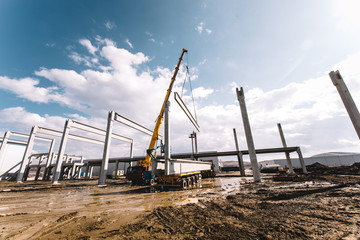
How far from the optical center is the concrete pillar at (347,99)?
11.0m

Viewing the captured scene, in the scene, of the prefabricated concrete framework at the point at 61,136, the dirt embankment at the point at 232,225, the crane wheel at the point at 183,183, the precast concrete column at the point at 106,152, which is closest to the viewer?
the dirt embankment at the point at 232,225

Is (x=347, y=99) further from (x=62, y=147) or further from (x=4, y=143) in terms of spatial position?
Result: (x=4, y=143)

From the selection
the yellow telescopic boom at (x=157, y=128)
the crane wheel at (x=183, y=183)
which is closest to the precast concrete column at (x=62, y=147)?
the yellow telescopic boom at (x=157, y=128)

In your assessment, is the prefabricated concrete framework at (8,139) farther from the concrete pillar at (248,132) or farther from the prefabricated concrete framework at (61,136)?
the concrete pillar at (248,132)

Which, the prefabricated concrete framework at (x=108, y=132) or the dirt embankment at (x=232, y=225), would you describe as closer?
the dirt embankment at (x=232, y=225)

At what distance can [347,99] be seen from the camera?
1158cm

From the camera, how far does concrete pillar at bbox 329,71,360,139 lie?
1096 cm

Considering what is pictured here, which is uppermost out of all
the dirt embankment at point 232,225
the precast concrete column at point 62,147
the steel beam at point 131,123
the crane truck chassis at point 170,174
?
the steel beam at point 131,123

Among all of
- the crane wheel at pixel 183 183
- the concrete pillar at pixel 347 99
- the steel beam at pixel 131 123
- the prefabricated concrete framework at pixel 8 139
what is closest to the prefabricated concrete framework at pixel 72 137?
the steel beam at pixel 131 123

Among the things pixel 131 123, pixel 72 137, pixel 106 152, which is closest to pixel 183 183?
pixel 106 152

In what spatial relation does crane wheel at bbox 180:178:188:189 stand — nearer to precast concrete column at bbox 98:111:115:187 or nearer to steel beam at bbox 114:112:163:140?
precast concrete column at bbox 98:111:115:187

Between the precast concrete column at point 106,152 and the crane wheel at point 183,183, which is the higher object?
the precast concrete column at point 106,152

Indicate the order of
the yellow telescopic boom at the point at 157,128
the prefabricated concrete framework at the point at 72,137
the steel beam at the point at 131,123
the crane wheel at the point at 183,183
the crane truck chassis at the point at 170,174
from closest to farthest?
the crane truck chassis at the point at 170,174
the crane wheel at the point at 183,183
the yellow telescopic boom at the point at 157,128
the prefabricated concrete framework at the point at 72,137
the steel beam at the point at 131,123

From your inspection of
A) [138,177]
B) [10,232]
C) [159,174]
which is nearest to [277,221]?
[10,232]
